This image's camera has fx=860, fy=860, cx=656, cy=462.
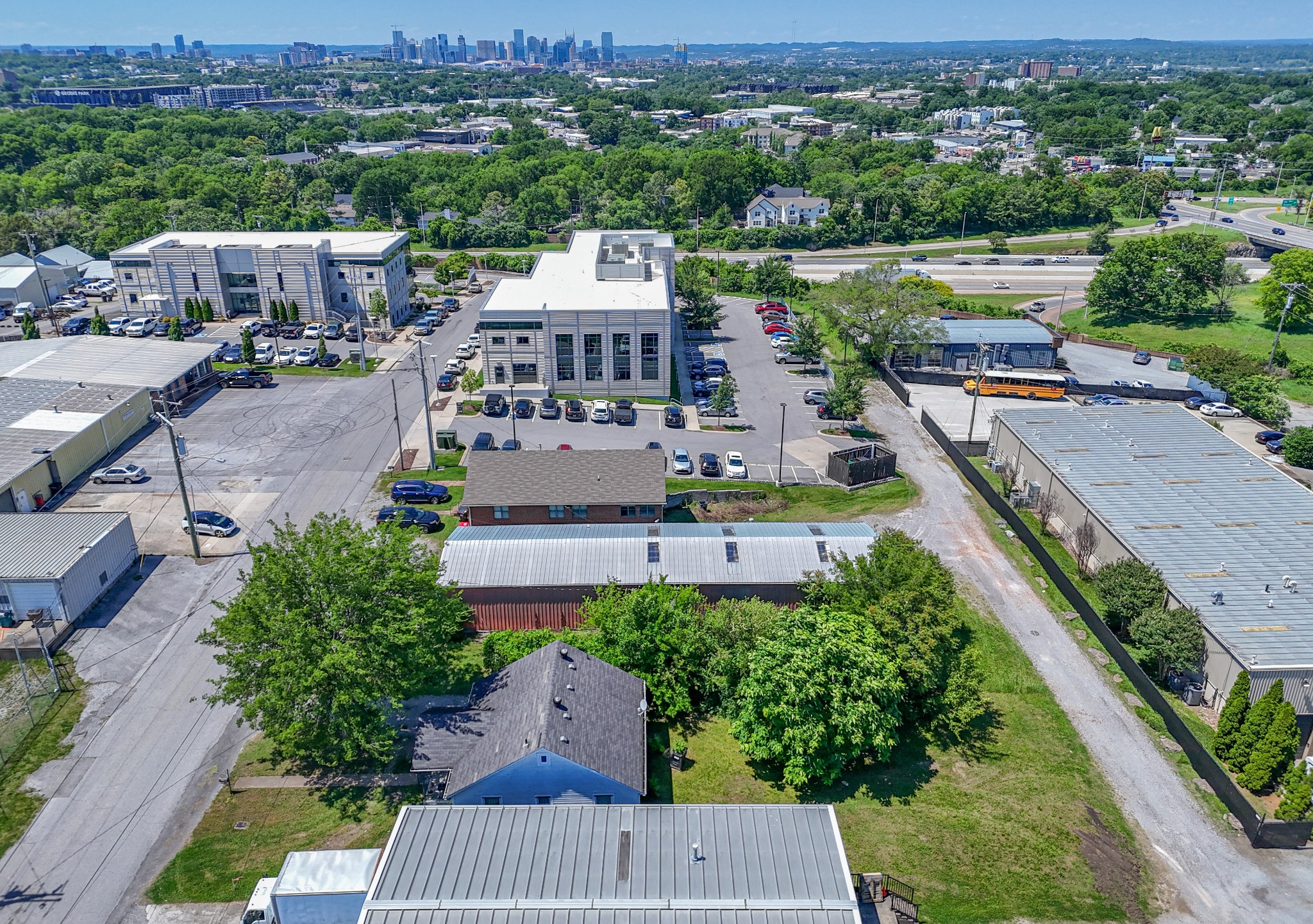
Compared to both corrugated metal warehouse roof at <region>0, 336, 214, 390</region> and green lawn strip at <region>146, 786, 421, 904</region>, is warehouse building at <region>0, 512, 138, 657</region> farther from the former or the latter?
corrugated metal warehouse roof at <region>0, 336, 214, 390</region>

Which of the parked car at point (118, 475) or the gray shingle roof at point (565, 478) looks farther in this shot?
the parked car at point (118, 475)

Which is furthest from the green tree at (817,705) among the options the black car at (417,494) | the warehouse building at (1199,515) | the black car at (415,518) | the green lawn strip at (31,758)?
the black car at (417,494)

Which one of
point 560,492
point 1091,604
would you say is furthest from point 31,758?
point 1091,604

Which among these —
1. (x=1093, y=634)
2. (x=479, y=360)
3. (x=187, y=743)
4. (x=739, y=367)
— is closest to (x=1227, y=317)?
(x=739, y=367)

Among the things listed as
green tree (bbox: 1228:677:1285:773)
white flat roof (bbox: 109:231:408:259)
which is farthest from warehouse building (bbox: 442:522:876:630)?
white flat roof (bbox: 109:231:408:259)

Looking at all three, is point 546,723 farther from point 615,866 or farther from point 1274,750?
point 1274,750

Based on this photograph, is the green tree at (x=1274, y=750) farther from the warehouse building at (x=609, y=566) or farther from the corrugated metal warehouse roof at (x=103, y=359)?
the corrugated metal warehouse roof at (x=103, y=359)
